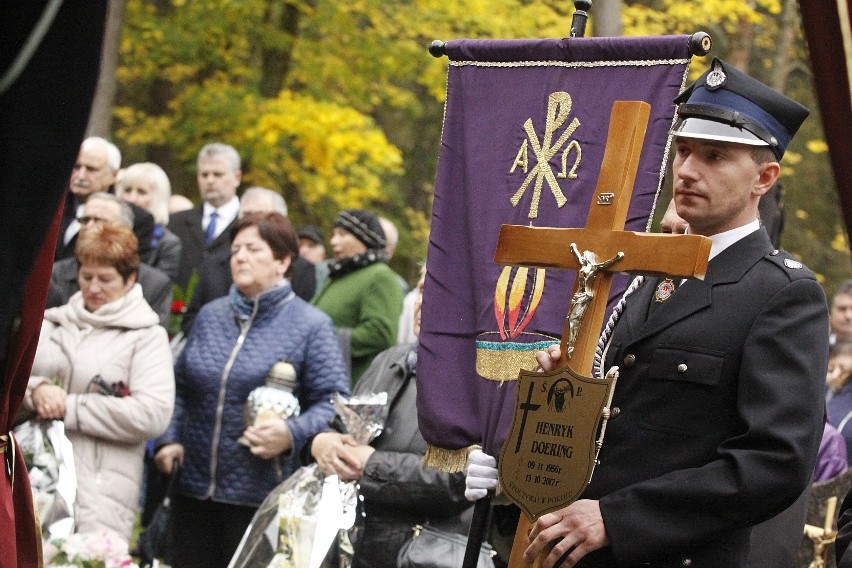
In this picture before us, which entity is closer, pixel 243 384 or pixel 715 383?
pixel 715 383

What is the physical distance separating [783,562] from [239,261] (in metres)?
3.23

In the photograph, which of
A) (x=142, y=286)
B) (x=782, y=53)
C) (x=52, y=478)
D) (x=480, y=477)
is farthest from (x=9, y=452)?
(x=782, y=53)

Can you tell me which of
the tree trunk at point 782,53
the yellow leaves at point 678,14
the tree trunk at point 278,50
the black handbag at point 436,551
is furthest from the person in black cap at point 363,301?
the tree trunk at point 782,53

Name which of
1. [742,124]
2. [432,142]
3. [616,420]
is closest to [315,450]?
[616,420]

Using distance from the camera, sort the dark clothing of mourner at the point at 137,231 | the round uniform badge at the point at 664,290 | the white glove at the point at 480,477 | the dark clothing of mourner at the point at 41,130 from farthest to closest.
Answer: the dark clothing of mourner at the point at 137,231 → the white glove at the point at 480,477 → the round uniform badge at the point at 664,290 → the dark clothing of mourner at the point at 41,130

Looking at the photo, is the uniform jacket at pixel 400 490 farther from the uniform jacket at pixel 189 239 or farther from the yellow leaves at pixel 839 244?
the yellow leaves at pixel 839 244

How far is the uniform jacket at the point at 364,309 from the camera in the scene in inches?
313

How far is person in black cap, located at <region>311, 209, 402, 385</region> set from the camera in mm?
7961

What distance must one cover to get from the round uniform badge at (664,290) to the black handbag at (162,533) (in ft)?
11.3

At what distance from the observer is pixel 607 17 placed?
8164 mm

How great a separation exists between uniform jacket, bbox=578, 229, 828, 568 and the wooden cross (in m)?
0.22

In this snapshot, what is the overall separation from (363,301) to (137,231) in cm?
150

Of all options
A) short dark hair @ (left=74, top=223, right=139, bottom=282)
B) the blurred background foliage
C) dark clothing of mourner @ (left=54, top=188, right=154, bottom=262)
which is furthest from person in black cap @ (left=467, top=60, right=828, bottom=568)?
the blurred background foliage

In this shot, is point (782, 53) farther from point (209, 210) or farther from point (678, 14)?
point (209, 210)
